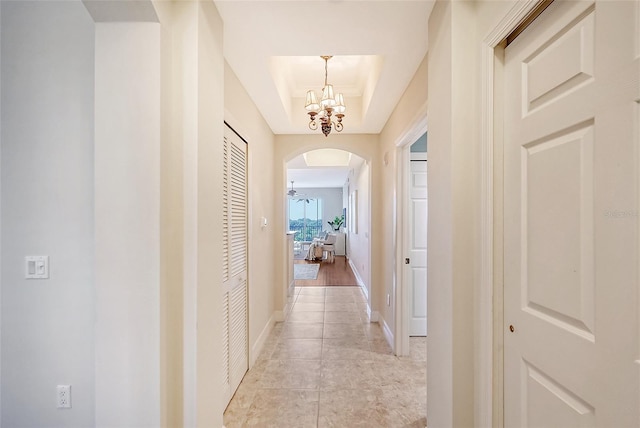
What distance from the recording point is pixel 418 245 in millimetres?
3141

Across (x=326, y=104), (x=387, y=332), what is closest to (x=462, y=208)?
(x=326, y=104)

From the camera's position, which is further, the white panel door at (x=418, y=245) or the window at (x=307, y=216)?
the window at (x=307, y=216)

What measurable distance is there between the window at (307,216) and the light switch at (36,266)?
11.4 metres

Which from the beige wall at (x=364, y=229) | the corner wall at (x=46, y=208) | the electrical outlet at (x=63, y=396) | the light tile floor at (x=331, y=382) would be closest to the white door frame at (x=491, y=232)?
the light tile floor at (x=331, y=382)

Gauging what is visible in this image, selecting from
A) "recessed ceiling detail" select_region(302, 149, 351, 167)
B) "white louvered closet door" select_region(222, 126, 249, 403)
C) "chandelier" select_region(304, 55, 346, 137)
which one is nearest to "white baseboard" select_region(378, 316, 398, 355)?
"white louvered closet door" select_region(222, 126, 249, 403)

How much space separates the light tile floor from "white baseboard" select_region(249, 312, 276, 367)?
0.05 m

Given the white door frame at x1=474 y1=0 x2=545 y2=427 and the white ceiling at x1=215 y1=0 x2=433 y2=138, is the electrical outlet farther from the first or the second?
the white ceiling at x1=215 y1=0 x2=433 y2=138

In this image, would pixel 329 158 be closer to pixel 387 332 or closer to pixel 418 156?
pixel 418 156

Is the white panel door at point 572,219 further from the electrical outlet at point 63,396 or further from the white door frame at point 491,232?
the electrical outlet at point 63,396

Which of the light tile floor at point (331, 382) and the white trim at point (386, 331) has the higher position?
the white trim at point (386, 331)

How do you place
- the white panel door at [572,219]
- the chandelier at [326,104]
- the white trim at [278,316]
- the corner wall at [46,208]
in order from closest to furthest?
the white panel door at [572,219] → the corner wall at [46,208] → the chandelier at [326,104] → the white trim at [278,316]

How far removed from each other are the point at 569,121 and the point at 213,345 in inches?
70.3

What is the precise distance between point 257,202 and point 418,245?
6.09 ft

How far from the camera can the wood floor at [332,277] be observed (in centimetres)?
594
